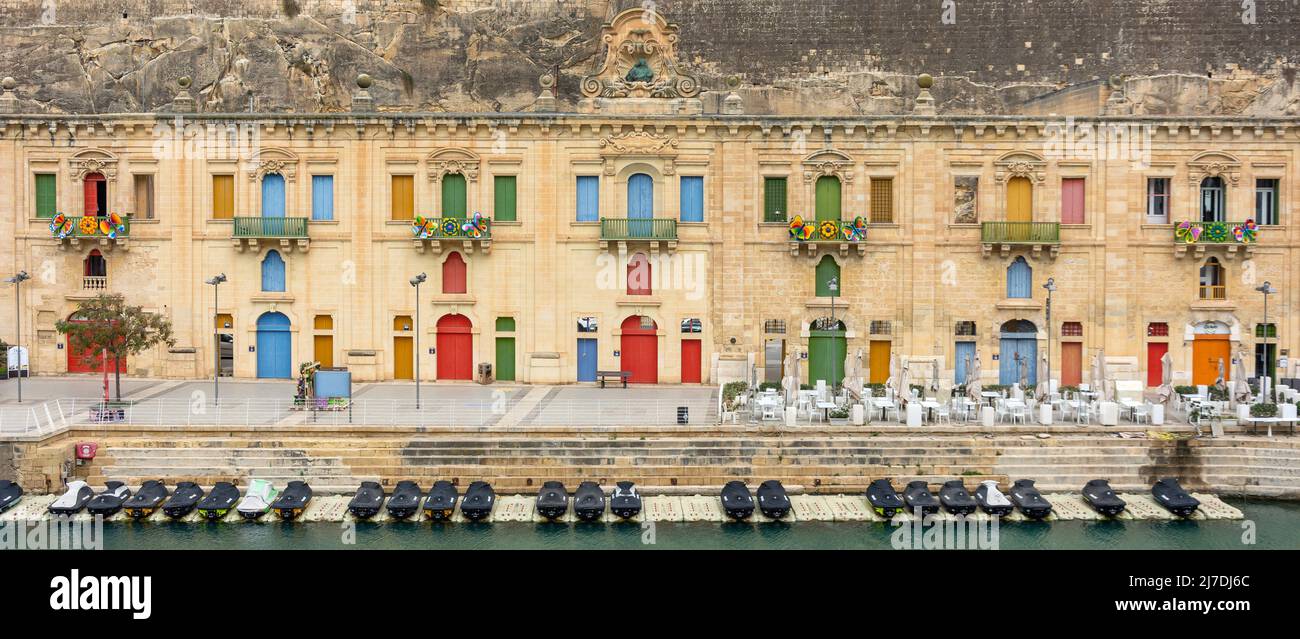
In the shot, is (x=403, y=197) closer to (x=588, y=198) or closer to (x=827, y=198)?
(x=588, y=198)

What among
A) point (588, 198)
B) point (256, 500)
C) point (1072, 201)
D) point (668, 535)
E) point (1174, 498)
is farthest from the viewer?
point (588, 198)

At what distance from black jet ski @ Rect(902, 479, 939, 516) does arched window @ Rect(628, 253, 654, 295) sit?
48.2ft

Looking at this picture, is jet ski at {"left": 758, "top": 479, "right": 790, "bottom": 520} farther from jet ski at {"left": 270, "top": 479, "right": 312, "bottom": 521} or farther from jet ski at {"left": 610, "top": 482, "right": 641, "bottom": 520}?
jet ski at {"left": 270, "top": 479, "right": 312, "bottom": 521}

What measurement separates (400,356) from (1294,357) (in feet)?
113

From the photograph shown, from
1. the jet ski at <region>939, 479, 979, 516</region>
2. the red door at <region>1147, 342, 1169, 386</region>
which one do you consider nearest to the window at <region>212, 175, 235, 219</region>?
the jet ski at <region>939, 479, 979, 516</region>

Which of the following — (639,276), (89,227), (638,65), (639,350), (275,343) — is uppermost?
(638,65)

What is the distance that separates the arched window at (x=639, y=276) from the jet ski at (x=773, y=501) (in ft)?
43.9

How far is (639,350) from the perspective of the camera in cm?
3681

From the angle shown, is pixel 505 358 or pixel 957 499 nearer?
pixel 957 499

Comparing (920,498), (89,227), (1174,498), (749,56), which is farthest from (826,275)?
(89,227)

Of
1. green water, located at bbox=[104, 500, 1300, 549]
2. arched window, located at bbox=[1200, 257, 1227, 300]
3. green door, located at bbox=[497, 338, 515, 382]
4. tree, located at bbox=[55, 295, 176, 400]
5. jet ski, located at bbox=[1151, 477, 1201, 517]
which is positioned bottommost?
green water, located at bbox=[104, 500, 1300, 549]

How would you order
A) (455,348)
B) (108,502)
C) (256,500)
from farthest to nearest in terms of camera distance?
(455,348), (256,500), (108,502)

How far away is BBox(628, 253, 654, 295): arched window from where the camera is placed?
120 ft

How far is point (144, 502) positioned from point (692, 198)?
21.2 meters
